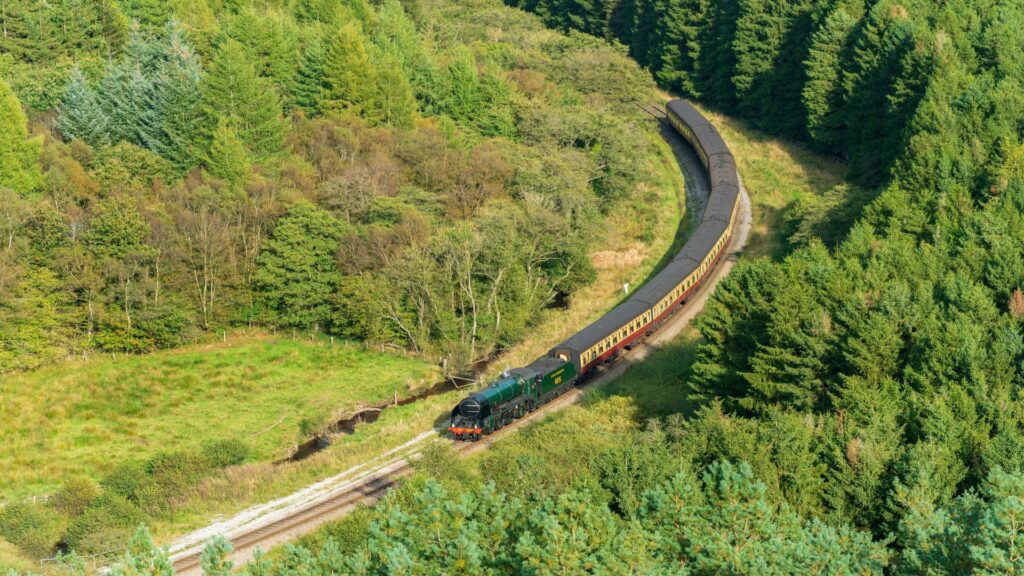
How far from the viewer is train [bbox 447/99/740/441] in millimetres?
52594

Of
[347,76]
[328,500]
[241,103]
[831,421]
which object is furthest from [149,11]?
[831,421]

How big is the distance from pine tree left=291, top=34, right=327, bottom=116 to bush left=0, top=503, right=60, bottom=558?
172ft

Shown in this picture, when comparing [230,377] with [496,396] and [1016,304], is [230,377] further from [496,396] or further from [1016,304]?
[1016,304]

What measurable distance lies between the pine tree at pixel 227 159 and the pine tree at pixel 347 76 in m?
13.3

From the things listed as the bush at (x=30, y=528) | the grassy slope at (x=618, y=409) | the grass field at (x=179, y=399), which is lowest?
the grass field at (x=179, y=399)

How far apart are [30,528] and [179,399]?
63.4 feet

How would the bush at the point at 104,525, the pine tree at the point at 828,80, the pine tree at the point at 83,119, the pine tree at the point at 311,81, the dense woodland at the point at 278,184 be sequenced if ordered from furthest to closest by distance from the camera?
the pine tree at the point at 828,80 → the pine tree at the point at 311,81 → the pine tree at the point at 83,119 → the dense woodland at the point at 278,184 → the bush at the point at 104,525

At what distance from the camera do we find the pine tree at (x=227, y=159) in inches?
3091

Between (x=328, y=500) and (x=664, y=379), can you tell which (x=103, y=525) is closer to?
(x=328, y=500)

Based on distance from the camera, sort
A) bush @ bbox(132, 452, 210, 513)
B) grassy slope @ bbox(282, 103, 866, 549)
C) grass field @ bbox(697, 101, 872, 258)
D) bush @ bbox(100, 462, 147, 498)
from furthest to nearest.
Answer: grass field @ bbox(697, 101, 872, 258)
bush @ bbox(100, 462, 147, 498)
bush @ bbox(132, 452, 210, 513)
grassy slope @ bbox(282, 103, 866, 549)

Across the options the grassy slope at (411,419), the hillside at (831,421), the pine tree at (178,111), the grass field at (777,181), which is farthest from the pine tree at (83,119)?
the grass field at (777,181)

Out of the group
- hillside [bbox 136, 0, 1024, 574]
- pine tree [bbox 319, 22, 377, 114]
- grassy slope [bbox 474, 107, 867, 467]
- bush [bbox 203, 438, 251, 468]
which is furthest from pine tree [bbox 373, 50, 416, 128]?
bush [bbox 203, 438, 251, 468]

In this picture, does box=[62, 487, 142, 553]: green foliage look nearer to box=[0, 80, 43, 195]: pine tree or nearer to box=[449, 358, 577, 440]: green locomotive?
box=[449, 358, 577, 440]: green locomotive

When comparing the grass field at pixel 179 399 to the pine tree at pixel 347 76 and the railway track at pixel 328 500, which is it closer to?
the railway track at pixel 328 500
